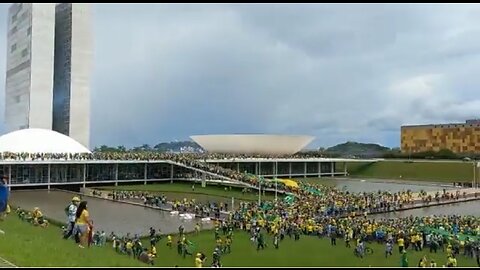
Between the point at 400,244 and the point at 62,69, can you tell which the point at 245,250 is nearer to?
the point at 400,244

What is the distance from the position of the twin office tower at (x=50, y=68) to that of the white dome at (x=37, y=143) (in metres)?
15.3

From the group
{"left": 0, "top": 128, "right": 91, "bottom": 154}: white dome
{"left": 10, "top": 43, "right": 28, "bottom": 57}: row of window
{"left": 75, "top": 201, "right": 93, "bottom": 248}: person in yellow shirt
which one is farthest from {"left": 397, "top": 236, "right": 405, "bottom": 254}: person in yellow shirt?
{"left": 10, "top": 43, "right": 28, "bottom": 57}: row of window

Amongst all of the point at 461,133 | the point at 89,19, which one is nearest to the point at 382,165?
the point at 461,133

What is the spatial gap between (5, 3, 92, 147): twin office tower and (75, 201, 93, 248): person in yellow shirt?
5432 centimetres

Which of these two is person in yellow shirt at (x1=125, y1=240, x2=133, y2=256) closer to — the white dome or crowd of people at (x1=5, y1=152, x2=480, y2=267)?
crowd of people at (x1=5, y1=152, x2=480, y2=267)

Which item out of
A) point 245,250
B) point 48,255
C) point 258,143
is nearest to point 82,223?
point 48,255

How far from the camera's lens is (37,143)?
1802 inches

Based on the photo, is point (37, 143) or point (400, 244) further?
point (37, 143)

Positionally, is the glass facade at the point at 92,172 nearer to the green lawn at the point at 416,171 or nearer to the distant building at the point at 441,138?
the green lawn at the point at 416,171

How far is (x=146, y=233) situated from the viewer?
71.6ft

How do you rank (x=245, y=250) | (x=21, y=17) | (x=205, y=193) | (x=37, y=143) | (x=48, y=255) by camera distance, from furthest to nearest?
(x=21, y=17)
(x=37, y=143)
(x=205, y=193)
(x=245, y=250)
(x=48, y=255)

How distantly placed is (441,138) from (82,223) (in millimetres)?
90366

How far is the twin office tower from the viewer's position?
62.0 meters

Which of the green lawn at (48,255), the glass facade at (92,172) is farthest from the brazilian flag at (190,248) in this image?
the glass facade at (92,172)
